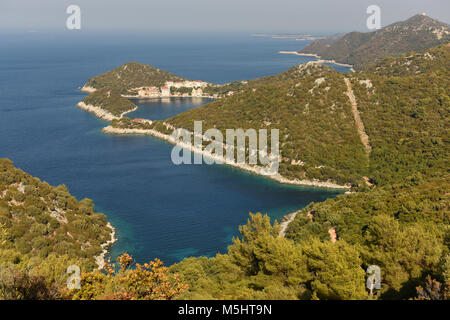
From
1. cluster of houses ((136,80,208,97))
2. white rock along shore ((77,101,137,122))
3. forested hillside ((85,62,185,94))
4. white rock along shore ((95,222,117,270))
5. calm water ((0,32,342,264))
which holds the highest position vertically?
forested hillside ((85,62,185,94))

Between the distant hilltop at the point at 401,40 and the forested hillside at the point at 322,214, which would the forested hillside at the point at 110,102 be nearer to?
the forested hillside at the point at 322,214

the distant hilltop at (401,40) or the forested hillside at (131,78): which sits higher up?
the distant hilltop at (401,40)

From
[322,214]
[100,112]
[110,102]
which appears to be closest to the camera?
[322,214]

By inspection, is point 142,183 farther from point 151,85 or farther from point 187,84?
point 151,85

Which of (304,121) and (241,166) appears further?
(304,121)

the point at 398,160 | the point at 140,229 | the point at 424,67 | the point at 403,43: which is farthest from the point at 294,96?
the point at 403,43

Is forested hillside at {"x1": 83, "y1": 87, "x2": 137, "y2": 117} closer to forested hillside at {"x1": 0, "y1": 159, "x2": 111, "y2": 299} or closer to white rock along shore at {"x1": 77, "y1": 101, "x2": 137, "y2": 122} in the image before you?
white rock along shore at {"x1": 77, "y1": 101, "x2": 137, "y2": 122}

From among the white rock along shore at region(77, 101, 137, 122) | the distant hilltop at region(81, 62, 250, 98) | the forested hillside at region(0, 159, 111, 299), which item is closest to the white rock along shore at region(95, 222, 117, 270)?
the forested hillside at region(0, 159, 111, 299)

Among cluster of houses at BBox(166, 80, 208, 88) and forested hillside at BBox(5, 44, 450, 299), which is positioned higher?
cluster of houses at BBox(166, 80, 208, 88)

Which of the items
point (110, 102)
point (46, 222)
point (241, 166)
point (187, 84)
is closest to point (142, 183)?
point (241, 166)

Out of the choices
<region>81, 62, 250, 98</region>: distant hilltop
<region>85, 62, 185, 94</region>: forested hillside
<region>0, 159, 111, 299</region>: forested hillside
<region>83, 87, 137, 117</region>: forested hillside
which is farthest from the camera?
<region>85, 62, 185, 94</region>: forested hillside

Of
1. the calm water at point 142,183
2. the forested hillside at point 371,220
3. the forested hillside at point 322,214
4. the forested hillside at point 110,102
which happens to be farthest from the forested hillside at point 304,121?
the forested hillside at point 110,102

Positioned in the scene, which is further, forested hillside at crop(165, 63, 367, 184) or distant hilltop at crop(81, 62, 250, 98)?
distant hilltop at crop(81, 62, 250, 98)
